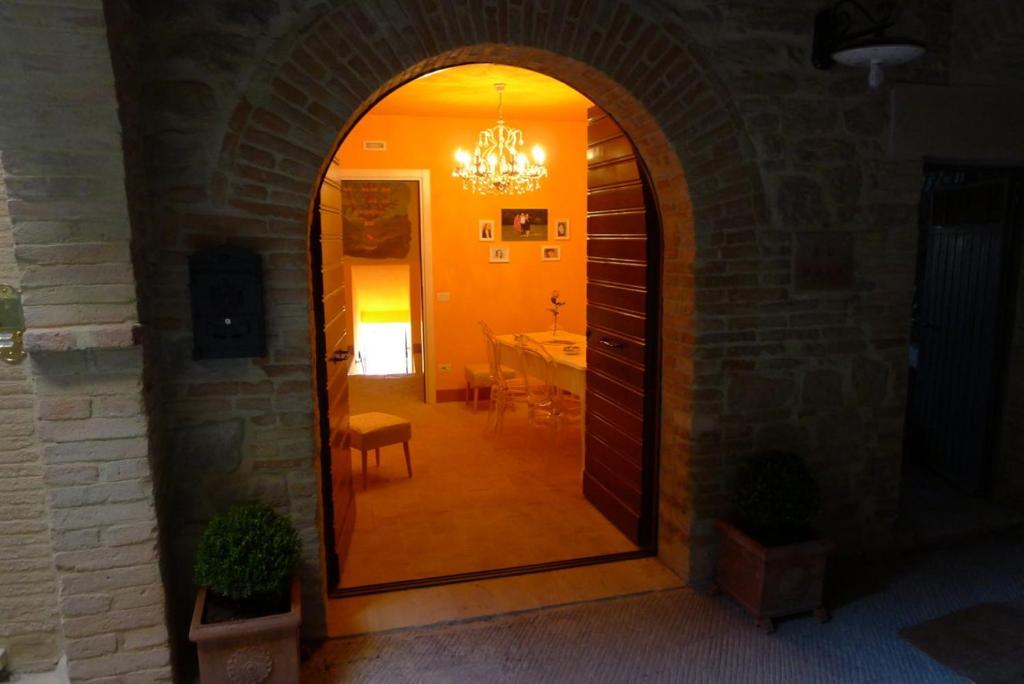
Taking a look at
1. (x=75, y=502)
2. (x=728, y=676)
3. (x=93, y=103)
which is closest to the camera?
(x=93, y=103)

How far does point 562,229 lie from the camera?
7.04 meters

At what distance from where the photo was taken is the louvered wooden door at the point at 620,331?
3.34 meters

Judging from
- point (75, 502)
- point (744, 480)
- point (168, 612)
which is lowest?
point (168, 612)

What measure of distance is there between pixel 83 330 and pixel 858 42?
2896 millimetres

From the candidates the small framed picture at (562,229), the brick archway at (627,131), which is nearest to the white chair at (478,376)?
the small framed picture at (562,229)

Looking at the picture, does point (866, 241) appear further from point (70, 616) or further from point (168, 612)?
point (70, 616)

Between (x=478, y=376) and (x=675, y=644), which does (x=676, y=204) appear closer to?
(x=675, y=644)

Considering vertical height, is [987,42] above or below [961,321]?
above

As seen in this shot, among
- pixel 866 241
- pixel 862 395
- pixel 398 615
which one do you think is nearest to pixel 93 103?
pixel 398 615

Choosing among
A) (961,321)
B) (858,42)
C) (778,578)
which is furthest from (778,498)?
(961,321)

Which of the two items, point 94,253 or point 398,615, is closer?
point 94,253

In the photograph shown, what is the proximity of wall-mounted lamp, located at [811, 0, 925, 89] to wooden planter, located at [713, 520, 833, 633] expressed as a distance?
1866 mm

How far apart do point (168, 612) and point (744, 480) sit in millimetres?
2308

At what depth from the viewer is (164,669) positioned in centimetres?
234
